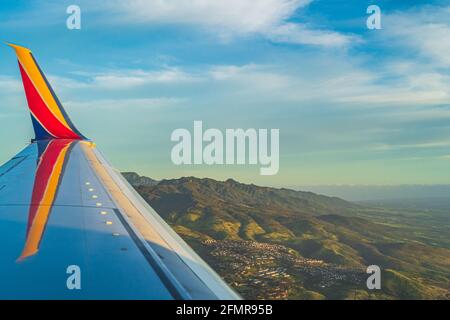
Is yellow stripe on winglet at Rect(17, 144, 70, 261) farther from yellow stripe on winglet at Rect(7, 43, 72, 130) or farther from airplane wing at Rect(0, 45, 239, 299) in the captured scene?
yellow stripe on winglet at Rect(7, 43, 72, 130)

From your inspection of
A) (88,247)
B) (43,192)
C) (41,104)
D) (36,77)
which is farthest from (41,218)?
(36,77)

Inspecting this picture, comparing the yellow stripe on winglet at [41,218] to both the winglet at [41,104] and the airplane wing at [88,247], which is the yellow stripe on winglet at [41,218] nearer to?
the airplane wing at [88,247]

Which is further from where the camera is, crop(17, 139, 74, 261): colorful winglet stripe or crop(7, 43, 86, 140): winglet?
crop(7, 43, 86, 140): winglet

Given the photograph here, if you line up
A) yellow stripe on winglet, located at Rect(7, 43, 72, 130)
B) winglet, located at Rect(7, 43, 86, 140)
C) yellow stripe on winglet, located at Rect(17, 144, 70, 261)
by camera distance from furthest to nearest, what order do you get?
winglet, located at Rect(7, 43, 86, 140) < yellow stripe on winglet, located at Rect(7, 43, 72, 130) < yellow stripe on winglet, located at Rect(17, 144, 70, 261)

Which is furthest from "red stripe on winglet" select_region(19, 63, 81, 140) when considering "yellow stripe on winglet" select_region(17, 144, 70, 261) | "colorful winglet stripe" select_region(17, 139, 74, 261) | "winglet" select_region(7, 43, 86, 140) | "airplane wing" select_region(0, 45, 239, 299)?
"yellow stripe on winglet" select_region(17, 144, 70, 261)

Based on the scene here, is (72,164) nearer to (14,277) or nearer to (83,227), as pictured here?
(83,227)
